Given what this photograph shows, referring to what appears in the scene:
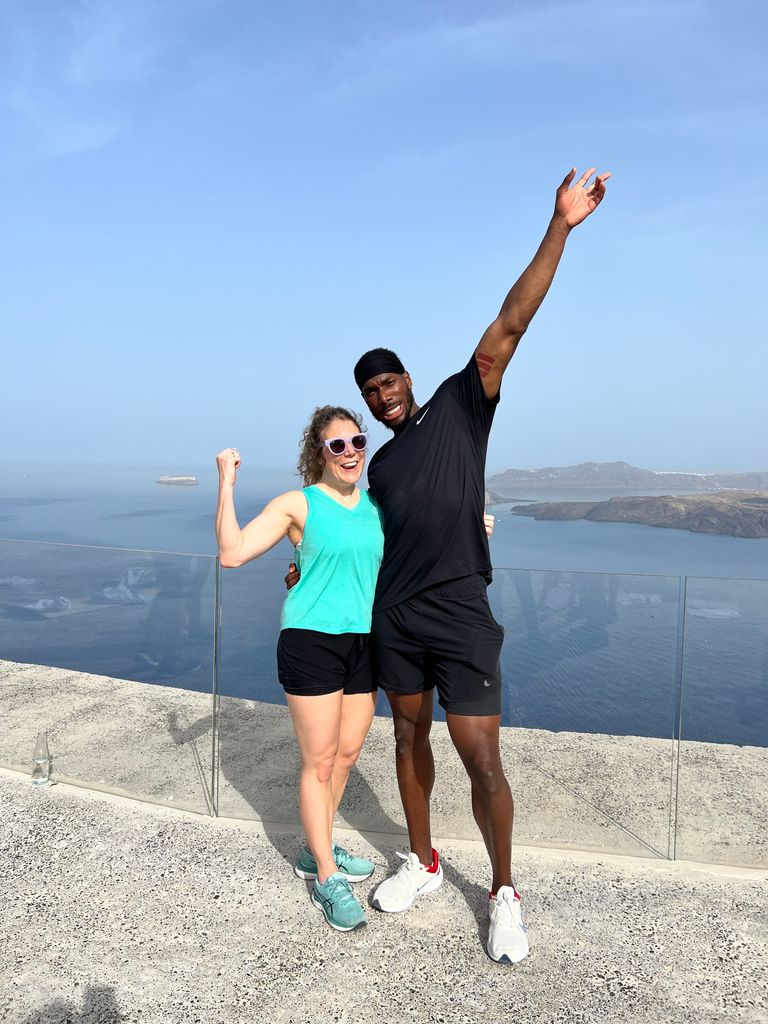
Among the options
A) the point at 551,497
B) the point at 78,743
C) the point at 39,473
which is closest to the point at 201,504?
the point at 551,497

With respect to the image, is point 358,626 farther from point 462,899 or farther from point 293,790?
point 293,790

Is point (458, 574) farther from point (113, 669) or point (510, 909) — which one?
point (113, 669)

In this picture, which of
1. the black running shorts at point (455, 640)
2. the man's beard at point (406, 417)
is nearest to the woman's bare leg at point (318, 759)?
the black running shorts at point (455, 640)

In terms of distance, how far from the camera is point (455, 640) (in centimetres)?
228

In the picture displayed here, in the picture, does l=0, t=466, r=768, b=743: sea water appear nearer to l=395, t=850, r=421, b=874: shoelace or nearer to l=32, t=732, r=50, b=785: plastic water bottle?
l=32, t=732, r=50, b=785: plastic water bottle

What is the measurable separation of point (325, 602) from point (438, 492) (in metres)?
0.52

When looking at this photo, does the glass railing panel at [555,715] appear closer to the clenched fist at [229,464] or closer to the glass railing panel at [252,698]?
the glass railing panel at [252,698]

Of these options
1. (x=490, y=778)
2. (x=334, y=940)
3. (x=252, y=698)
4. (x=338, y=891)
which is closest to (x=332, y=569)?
(x=490, y=778)

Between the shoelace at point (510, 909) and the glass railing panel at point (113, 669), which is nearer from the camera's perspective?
the shoelace at point (510, 909)

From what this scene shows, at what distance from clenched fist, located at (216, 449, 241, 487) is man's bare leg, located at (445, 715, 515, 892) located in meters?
1.03

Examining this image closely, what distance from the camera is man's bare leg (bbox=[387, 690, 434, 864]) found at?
8.03 ft

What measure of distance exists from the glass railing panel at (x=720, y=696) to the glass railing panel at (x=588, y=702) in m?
0.07

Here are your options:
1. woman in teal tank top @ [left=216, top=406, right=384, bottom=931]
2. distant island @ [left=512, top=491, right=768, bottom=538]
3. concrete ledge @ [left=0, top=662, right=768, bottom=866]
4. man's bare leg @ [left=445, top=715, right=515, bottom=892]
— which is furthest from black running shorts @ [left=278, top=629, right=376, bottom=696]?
distant island @ [left=512, top=491, right=768, bottom=538]

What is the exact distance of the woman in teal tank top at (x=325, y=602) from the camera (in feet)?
7.64
